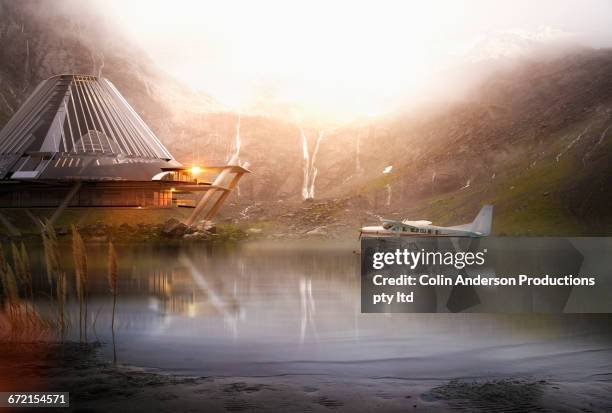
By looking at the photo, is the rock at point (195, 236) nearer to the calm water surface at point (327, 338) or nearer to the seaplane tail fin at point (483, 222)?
the seaplane tail fin at point (483, 222)

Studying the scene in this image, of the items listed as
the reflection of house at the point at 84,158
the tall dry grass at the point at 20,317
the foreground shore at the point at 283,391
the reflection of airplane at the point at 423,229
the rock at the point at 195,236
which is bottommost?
the foreground shore at the point at 283,391

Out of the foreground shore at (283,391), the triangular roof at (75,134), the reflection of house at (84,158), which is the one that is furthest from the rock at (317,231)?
the foreground shore at (283,391)

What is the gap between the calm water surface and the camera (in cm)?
1812

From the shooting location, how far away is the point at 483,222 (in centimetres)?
9444

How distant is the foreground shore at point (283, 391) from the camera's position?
46.4 ft

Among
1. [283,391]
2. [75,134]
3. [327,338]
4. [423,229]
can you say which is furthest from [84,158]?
[283,391]

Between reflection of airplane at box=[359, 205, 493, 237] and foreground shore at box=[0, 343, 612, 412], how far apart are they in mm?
57785

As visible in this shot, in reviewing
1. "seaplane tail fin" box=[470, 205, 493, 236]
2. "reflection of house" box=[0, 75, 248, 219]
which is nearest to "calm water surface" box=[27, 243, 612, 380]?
"seaplane tail fin" box=[470, 205, 493, 236]

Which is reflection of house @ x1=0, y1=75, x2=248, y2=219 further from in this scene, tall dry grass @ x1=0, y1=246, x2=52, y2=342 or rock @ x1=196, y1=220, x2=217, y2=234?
tall dry grass @ x1=0, y1=246, x2=52, y2=342

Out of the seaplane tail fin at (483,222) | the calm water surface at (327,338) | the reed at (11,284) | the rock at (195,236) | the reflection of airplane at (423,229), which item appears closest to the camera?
the calm water surface at (327,338)

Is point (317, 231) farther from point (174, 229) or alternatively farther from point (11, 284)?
point (11, 284)

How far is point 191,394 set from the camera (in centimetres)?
1505

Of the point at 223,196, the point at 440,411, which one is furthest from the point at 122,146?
the point at 440,411

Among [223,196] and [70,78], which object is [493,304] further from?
[70,78]
